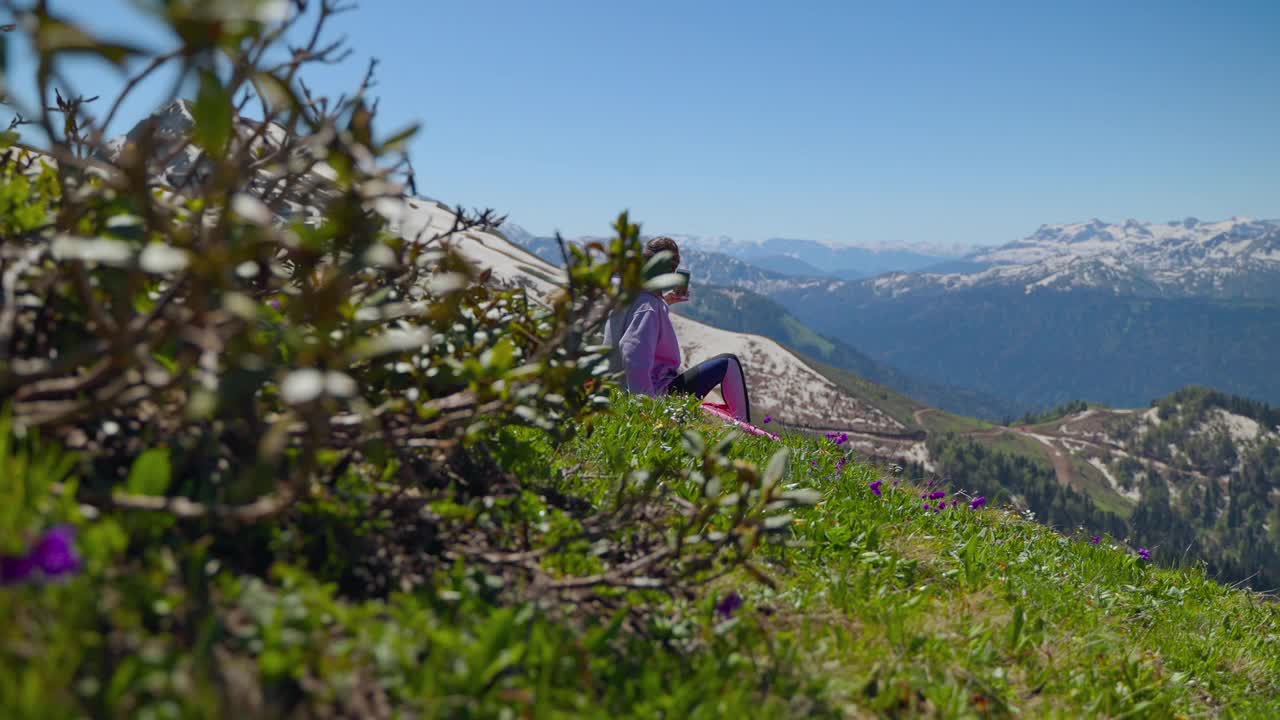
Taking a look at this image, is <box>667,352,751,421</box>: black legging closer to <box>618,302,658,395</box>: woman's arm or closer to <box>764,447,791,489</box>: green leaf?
<box>618,302,658,395</box>: woman's arm

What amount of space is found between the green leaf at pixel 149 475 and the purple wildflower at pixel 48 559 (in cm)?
49

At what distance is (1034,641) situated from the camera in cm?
466

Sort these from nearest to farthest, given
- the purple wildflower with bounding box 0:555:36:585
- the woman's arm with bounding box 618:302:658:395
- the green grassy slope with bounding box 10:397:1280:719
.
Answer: the purple wildflower with bounding box 0:555:36:585 → the green grassy slope with bounding box 10:397:1280:719 → the woman's arm with bounding box 618:302:658:395

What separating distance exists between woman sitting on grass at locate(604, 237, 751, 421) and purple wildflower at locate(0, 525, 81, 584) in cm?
792

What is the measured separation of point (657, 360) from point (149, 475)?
9.19 metres

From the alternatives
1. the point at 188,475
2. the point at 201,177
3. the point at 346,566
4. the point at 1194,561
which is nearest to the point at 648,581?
the point at 346,566

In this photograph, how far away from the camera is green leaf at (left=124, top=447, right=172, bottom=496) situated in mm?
2588

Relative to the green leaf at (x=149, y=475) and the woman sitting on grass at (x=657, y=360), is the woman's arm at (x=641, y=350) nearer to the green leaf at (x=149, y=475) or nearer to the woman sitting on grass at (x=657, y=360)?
the woman sitting on grass at (x=657, y=360)

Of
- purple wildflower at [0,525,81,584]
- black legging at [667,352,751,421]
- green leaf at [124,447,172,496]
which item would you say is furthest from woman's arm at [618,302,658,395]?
purple wildflower at [0,525,81,584]

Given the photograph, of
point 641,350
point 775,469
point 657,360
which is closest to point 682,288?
point 775,469

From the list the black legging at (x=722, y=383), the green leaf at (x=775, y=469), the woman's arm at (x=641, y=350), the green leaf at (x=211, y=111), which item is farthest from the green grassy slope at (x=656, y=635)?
the black legging at (x=722, y=383)

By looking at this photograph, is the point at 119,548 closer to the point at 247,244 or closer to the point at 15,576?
the point at 15,576

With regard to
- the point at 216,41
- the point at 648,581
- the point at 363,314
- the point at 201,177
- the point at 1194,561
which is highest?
the point at 201,177

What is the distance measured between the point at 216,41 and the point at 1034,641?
4.94 metres
